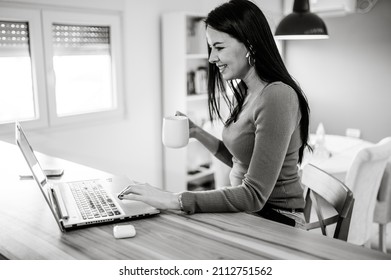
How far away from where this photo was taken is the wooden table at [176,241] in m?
0.89

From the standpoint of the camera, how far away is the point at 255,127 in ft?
4.09

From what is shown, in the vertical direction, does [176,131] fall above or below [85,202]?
above

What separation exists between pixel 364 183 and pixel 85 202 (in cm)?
140

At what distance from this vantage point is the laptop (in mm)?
1049

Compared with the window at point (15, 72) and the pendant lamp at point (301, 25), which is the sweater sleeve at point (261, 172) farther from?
the window at point (15, 72)

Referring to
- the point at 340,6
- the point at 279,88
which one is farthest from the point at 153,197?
the point at 340,6

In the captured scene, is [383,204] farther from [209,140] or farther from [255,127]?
[255,127]

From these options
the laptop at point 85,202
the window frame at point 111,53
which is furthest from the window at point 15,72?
the laptop at point 85,202

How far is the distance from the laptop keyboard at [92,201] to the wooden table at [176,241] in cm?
7

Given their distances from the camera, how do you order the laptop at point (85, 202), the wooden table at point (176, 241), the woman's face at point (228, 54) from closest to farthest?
the wooden table at point (176, 241), the laptop at point (85, 202), the woman's face at point (228, 54)

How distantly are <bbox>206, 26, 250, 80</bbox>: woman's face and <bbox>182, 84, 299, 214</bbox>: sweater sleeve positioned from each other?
209mm

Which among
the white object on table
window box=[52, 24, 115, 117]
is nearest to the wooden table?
the white object on table

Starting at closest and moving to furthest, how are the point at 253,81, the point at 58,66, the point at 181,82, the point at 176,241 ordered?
the point at 176,241
the point at 253,81
the point at 58,66
the point at 181,82

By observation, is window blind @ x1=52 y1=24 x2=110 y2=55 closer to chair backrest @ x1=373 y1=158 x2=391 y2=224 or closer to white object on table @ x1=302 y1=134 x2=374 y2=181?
white object on table @ x1=302 y1=134 x2=374 y2=181
